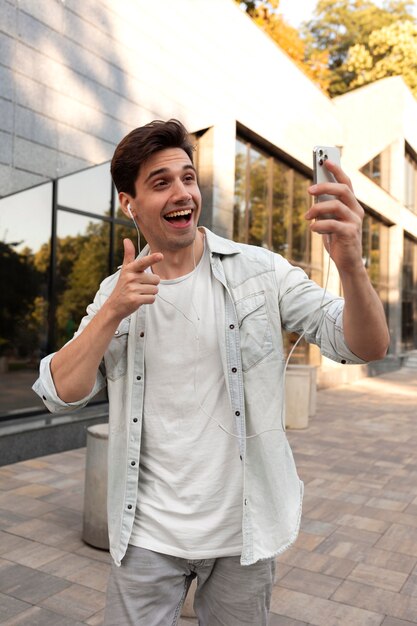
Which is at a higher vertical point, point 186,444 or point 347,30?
point 347,30

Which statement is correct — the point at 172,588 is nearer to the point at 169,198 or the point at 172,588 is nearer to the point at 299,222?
the point at 169,198

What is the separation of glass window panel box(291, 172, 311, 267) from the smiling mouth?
46.3 feet

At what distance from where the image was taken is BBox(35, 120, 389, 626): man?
1.79 m

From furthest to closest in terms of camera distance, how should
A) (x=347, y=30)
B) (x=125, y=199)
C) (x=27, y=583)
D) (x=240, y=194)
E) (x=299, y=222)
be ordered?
(x=347, y=30) → (x=299, y=222) → (x=240, y=194) → (x=27, y=583) → (x=125, y=199)

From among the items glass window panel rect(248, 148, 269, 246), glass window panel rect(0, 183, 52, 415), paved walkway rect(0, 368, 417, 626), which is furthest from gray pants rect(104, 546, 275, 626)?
glass window panel rect(248, 148, 269, 246)

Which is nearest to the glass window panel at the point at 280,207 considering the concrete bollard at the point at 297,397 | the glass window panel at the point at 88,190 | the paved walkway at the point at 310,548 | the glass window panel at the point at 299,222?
the glass window panel at the point at 299,222

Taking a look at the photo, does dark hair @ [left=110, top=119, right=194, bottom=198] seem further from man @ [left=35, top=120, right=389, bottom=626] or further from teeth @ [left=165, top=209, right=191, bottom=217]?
teeth @ [left=165, top=209, right=191, bottom=217]

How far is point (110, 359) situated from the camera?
1915 millimetres

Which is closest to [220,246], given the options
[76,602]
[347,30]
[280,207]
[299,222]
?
[76,602]

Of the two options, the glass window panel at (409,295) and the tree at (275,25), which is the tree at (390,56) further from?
the glass window panel at (409,295)

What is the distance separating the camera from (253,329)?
1.84 m

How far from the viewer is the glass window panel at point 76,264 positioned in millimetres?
8867

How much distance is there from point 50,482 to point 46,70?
4.97m

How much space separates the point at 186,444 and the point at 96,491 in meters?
3.02
